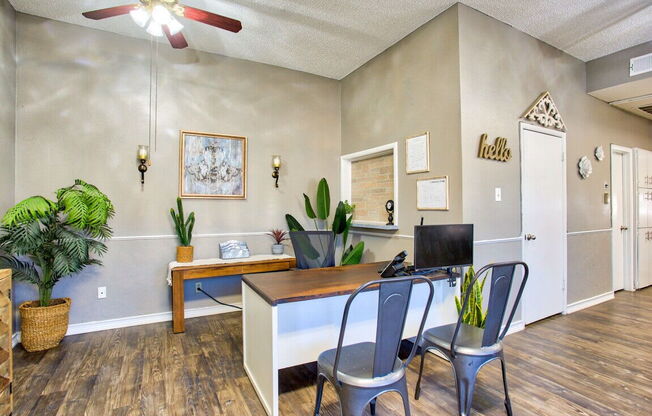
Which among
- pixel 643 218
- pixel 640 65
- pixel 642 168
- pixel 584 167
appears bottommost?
pixel 643 218

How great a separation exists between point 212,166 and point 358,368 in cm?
302

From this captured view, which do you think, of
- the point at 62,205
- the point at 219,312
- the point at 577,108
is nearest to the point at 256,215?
the point at 219,312

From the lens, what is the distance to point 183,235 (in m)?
3.57

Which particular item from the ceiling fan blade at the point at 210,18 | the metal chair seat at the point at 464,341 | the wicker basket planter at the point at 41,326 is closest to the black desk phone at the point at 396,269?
the metal chair seat at the point at 464,341

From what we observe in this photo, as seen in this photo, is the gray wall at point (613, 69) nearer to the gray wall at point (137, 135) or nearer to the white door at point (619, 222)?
the white door at point (619, 222)

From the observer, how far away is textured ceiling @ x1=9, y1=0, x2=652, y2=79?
295cm

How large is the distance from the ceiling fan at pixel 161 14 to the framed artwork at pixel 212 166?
144 centimetres

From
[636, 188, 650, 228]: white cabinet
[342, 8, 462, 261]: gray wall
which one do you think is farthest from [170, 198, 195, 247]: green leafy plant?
[636, 188, 650, 228]: white cabinet

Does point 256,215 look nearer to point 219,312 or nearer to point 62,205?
point 219,312

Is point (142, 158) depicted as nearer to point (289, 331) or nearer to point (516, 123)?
point (289, 331)

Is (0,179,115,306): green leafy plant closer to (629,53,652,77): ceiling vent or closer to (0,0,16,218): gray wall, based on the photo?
(0,0,16,218): gray wall

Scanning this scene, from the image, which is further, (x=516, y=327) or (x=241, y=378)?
(x=516, y=327)

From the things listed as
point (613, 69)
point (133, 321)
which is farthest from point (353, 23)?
point (133, 321)

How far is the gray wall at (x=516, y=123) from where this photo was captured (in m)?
2.98
